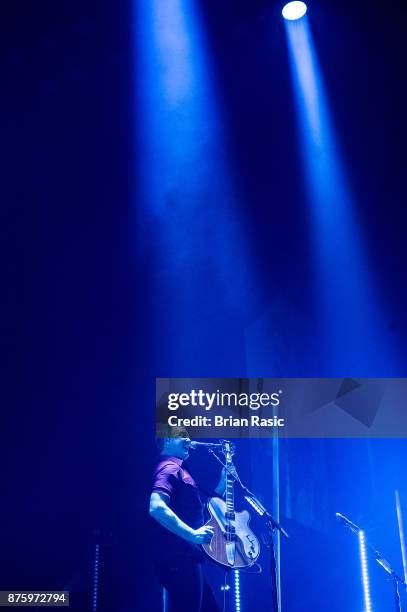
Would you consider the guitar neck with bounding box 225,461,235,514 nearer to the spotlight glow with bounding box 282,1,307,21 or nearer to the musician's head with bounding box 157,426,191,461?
the musician's head with bounding box 157,426,191,461

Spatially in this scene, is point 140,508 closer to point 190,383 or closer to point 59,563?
point 59,563

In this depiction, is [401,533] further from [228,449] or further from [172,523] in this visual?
[172,523]

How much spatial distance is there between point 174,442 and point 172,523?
1.33ft

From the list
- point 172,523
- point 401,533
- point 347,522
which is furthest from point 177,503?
point 401,533

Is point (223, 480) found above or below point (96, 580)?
above

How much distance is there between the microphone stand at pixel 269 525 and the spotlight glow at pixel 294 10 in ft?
8.70

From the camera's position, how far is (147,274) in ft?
11.3

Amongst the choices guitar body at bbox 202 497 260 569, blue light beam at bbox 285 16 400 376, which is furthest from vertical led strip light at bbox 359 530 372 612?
blue light beam at bbox 285 16 400 376

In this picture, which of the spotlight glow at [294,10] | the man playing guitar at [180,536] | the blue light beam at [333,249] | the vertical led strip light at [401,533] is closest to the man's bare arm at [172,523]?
the man playing guitar at [180,536]

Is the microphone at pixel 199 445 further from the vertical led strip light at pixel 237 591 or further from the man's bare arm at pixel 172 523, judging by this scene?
the vertical led strip light at pixel 237 591

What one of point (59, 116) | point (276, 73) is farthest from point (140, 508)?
point (276, 73)

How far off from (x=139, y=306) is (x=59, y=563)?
1.35 meters

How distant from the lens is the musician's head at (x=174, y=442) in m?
3.18

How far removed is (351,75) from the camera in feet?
12.4
